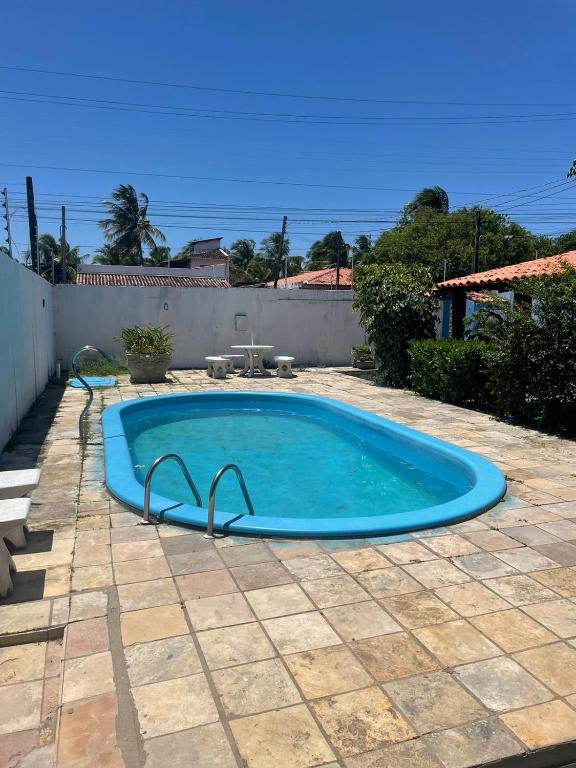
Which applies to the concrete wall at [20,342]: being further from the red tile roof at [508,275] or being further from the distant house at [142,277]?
the distant house at [142,277]

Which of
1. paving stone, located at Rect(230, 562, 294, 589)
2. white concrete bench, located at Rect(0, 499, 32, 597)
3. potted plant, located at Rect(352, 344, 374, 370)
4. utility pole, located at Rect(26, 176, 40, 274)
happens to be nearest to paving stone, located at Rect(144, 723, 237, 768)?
paving stone, located at Rect(230, 562, 294, 589)

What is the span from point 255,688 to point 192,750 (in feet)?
1.42

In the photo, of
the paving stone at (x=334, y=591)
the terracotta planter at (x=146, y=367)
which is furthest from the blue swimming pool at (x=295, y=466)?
the terracotta planter at (x=146, y=367)

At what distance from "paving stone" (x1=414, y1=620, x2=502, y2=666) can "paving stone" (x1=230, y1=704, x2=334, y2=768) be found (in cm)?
→ 83

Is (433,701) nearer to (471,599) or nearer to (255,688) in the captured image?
(255,688)

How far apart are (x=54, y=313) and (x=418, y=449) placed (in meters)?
11.3

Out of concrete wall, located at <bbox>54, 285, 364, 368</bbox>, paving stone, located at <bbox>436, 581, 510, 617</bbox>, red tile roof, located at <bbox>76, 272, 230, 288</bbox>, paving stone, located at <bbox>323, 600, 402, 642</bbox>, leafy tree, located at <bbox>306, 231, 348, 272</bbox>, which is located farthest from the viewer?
leafy tree, located at <bbox>306, 231, 348, 272</bbox>

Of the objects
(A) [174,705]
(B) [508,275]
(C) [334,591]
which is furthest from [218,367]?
(A) [174,705]

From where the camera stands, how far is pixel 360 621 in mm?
3166

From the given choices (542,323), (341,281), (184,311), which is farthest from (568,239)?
(542,323)

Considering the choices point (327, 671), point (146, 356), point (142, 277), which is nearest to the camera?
point (327, 671)

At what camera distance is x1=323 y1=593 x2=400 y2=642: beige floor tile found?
120 inches

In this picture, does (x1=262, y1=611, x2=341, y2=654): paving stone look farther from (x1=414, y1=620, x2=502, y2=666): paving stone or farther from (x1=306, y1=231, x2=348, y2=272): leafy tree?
(x1=306, y1=231, x2=348, y2=272): leafy tree

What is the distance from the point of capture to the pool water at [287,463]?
6.46 meters
